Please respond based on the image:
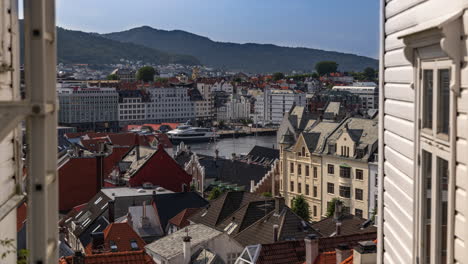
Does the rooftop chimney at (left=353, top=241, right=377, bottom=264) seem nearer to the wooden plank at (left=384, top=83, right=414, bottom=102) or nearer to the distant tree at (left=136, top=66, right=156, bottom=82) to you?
the wooden plank at (left=384, top=83, right=414, bottom=102)

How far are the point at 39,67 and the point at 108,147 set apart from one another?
34381 mm

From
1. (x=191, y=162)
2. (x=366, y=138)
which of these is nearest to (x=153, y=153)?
(x=191, y=162)

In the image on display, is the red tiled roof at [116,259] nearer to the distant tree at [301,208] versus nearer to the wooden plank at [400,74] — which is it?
the wooden plank at [400,74]

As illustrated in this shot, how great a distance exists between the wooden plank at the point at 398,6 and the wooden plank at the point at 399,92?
0.42 m

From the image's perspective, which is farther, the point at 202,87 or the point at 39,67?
the point at 202,87

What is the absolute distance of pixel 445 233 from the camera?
318 cm

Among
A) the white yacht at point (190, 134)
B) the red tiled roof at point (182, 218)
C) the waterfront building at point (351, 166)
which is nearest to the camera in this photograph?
the red tiled roof at point (182, 218)

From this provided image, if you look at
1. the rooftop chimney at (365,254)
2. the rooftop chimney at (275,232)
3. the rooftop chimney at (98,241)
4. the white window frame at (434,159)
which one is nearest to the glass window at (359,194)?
the rooftop chimney at (275,232)

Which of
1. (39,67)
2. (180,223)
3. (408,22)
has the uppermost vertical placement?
(408,22)

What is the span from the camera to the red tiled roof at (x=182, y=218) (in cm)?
2166

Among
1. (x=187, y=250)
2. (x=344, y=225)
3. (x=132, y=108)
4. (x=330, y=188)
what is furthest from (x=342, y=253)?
(x=132, y=108)

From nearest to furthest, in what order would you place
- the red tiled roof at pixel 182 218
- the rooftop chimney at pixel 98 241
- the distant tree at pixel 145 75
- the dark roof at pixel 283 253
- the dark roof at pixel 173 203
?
the dark roof at pixel 283 253, the rooftop chimney at pixel 98 241, the red tiled roof at pixel 182 218, the dark roof at pixel 173 203, the distant tree at pixel 145 75

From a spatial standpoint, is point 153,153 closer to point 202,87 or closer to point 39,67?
point 39,67

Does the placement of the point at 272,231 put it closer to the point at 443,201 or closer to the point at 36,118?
the point at 443,201
